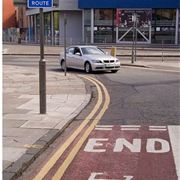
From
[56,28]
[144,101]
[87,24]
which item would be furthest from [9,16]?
[144,101]

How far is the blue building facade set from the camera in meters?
54.5

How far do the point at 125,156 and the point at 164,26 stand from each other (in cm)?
4881

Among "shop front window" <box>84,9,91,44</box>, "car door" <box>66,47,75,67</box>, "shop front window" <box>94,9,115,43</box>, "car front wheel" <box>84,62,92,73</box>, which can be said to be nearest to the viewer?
"car front wheel" <box>84,62,92,73</box>

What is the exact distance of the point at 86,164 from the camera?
7.12 metres

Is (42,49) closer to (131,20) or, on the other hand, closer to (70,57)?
(70,57)

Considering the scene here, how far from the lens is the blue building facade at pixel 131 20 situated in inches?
2144

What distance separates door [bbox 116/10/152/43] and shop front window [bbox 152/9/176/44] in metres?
0.76

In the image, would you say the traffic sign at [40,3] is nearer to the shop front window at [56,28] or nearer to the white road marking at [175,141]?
the white road marking at [175,141]

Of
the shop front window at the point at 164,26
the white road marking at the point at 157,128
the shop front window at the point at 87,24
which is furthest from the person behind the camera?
the shop front window at the point at 87,24

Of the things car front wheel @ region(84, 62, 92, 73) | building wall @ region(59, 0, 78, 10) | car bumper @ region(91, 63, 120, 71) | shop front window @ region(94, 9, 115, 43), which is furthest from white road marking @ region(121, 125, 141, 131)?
building wall @ region(59, 0, 78, 10)

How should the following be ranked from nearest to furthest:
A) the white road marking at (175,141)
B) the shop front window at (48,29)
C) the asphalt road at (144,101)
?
the white road marking at (175,141) → the asphalt road at (144,101) → the shop front window at (48,29)

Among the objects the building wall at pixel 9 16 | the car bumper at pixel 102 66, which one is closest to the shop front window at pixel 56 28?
the building wall at pixel 9 16

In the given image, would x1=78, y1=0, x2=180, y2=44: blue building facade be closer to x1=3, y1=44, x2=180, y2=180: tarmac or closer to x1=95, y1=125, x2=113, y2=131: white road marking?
x1=3, y1=44, x2=180, y2=180: tarmac

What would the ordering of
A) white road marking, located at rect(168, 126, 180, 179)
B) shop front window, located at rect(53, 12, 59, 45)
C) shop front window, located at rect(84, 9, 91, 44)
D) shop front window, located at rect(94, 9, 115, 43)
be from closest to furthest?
1. white road marking, located at rect(168, 126, 180, 179)
2. shop front window, located at rect(94, 9, 115, 43)
3. shop front window, located at rect(84, 9, 91, 44)
4. shop front window, located at rect(53, 12, 59, 45)
